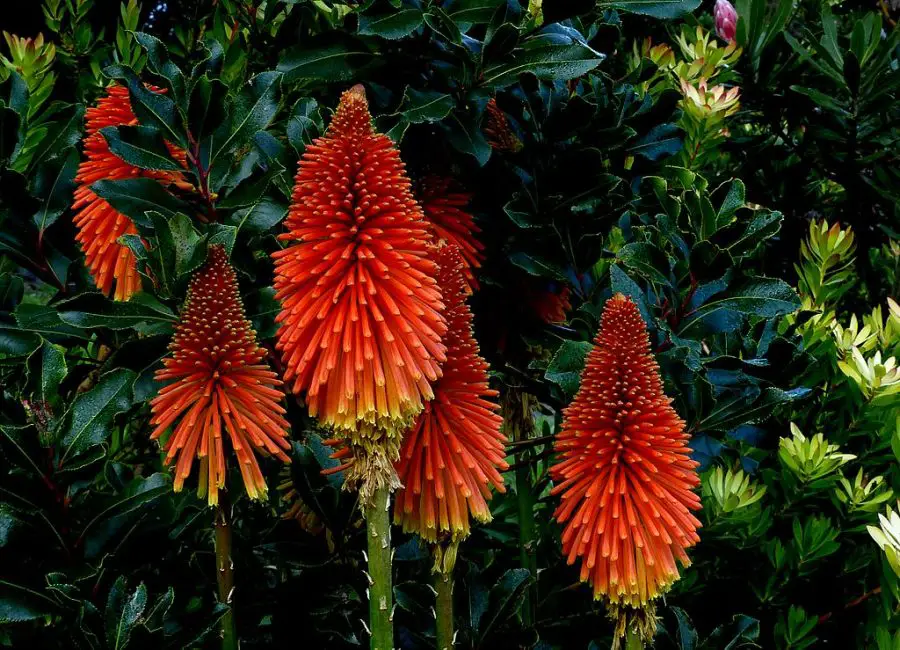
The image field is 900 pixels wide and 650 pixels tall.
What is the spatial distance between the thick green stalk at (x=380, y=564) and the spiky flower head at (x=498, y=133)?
3.40ft

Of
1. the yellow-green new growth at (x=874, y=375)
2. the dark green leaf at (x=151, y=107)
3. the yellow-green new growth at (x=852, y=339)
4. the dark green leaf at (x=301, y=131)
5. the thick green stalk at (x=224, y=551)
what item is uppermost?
the dark green leaf at (x=151, y=107)

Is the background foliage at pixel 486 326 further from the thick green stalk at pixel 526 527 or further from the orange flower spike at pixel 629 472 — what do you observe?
the orange flower spike at pixel 629 472

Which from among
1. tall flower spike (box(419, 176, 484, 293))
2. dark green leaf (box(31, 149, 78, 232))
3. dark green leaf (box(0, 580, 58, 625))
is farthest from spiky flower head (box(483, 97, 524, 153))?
dark green leaf (box(0, 580, 58, 625))

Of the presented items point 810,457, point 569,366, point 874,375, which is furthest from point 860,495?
point 569,366

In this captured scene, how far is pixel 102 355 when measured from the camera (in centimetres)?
261

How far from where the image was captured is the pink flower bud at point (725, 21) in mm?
2990

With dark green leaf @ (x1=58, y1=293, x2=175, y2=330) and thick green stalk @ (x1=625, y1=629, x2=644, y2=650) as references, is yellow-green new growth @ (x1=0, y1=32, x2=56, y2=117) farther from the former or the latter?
thick green stalk @ (x1=625, y1=629, x2=644, y2=650)

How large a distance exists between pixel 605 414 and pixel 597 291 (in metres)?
0.68

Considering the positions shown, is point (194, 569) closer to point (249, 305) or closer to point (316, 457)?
point (316, 457)

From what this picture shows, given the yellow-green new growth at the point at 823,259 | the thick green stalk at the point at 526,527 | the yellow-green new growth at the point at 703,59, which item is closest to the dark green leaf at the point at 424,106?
the thick green stalk at the point at 526,527

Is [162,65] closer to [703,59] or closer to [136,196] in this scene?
[136,196]

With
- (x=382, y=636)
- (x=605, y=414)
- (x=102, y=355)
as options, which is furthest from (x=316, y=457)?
(x=102, y=355)

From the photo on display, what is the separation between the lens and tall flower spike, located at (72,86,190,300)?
5.84 feet

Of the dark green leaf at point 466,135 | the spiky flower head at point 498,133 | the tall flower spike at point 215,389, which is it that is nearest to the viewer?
the tall flower spike at point 215,389
